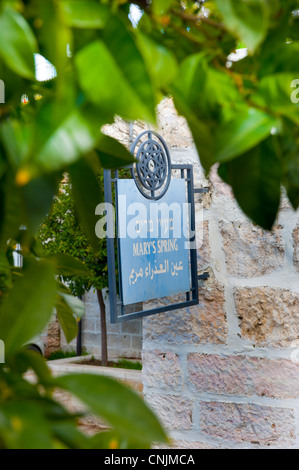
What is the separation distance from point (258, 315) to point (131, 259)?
1.00ft

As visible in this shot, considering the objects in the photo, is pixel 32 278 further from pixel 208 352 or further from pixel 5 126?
pixel 208 352

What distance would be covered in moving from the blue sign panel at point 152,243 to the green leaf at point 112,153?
80cm

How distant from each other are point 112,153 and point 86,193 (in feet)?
0.08

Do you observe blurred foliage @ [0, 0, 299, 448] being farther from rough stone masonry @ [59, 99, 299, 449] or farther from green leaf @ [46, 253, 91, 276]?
rough stone masonry @ [59, 99, 299, 449]

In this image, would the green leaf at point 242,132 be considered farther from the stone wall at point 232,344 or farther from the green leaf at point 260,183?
the stone wall at point 232,344

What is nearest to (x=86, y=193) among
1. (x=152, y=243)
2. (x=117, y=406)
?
(x=117, y=406)

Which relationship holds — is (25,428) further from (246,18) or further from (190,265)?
(190,265)

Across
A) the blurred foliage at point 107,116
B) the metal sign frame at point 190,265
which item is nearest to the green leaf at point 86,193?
the blurred foliage at point 107,116

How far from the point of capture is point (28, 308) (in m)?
0.18

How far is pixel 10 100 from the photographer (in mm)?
197

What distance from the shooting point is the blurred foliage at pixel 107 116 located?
147mm

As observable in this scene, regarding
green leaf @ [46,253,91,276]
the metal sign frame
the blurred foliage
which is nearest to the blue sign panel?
the metal sign frame

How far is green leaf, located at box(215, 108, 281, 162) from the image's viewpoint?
Answer: 0.18 m

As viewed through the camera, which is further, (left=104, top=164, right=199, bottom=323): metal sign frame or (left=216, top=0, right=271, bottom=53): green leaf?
(left=104, top=164, right=199, bottom=323): metal sign frame
